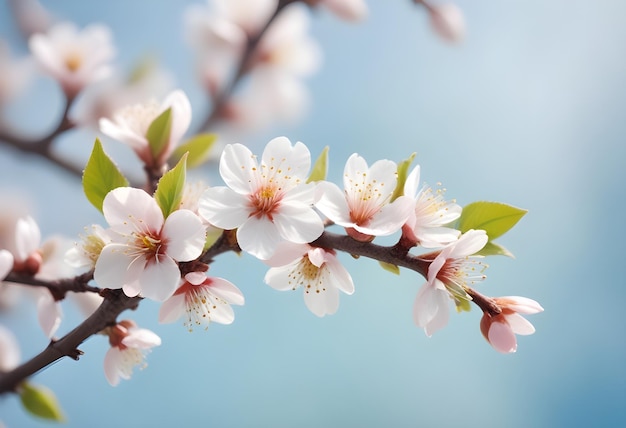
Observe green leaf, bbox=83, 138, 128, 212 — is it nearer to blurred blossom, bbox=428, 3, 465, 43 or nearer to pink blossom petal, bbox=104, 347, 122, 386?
pink blossom petal, bbox=104, 347, 122, 386

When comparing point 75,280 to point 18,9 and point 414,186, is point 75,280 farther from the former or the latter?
point 18,9

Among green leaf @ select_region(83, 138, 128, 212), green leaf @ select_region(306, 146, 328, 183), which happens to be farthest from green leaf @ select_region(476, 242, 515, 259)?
green leaf @ select_region(83, 138, 128, 212)

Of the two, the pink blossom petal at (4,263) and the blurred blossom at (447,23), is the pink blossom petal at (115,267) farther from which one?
the blurred blossom at (447,23)

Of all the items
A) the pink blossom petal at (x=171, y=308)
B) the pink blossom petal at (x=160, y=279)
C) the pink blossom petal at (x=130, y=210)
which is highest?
the pink blossom petal at (x=130, y=210)

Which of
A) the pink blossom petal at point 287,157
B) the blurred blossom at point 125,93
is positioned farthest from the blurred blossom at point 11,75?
the pink blossom petal at point 287,157

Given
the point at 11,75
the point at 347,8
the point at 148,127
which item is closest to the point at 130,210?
the point at 148,127

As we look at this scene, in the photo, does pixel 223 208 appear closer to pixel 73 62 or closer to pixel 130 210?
pixel 130 210

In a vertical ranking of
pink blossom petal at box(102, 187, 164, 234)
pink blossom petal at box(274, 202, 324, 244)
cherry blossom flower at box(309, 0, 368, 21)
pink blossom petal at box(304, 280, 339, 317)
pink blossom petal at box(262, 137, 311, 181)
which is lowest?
pink blossom petal at box(102, 187, 164, 234)
